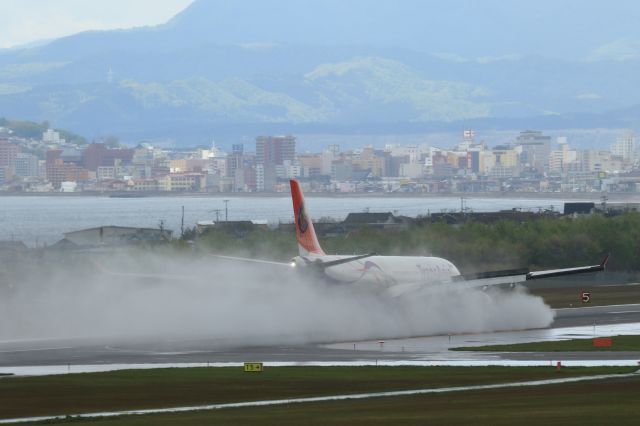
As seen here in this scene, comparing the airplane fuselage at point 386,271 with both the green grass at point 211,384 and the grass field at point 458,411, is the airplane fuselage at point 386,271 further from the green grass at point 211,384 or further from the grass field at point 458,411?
the grass field at point 458,411

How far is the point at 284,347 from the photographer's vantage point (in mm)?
75875

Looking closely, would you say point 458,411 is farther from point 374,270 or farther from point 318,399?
point 374,270

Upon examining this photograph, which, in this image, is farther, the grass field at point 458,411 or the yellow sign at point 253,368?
the yellow sign at point 253,368

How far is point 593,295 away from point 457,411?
78321 millimetres

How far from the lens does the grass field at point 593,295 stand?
11323 centimetres

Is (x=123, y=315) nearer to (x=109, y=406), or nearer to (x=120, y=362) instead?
(x=120, y=362)

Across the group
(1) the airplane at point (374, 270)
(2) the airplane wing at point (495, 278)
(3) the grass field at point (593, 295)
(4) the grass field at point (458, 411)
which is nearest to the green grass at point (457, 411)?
(4) the grass field at point (458, 411)

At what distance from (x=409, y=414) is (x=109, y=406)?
11.5 metres

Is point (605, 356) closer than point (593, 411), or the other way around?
point (593, 411)

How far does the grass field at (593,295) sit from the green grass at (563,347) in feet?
102

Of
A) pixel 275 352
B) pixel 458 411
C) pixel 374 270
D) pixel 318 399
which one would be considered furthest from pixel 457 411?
pixel 374 270

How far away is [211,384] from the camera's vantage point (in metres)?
57.5

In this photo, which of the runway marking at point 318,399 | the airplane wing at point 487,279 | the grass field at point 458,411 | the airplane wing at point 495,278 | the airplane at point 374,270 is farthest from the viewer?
the airplane wing at point 495,278

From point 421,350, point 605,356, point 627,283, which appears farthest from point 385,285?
point 627,283
